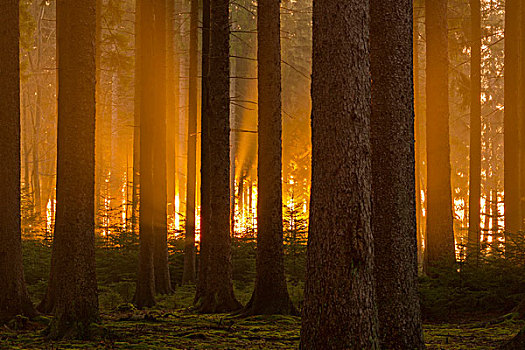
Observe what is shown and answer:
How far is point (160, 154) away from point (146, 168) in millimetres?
671

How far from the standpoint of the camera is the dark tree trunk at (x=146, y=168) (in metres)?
14.5

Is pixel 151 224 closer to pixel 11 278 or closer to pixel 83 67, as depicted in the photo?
pixel 11 278

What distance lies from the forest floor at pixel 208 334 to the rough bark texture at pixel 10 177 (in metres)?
0.45

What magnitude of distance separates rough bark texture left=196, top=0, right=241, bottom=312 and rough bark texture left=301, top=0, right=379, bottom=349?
580cm

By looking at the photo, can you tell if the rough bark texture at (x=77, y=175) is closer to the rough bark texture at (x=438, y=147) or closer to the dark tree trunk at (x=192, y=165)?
the rough bark texture at (x=438, y=147)

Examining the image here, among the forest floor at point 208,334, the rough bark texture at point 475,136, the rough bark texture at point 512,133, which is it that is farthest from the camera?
the rough bark texture at point 475,136

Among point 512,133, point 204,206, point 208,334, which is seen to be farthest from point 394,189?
point 512,133

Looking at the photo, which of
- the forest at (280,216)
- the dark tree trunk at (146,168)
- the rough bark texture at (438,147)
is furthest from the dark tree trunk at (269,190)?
the rough bark texture at (438,147)

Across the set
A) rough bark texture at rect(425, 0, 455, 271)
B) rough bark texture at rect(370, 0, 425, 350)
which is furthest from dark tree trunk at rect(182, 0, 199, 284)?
rough bark texture at rect(370, 0, 425, 350)

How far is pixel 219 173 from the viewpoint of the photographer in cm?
1239

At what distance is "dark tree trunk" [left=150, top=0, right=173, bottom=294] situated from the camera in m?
15.2

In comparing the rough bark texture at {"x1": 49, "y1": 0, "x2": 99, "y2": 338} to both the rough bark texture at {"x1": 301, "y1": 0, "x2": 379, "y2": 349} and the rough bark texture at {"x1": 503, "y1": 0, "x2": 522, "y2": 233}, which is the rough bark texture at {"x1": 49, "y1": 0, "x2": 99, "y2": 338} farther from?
the rough bark texture at {"x1": 503, "y1": 0, "x2": 522, "y2": 233}

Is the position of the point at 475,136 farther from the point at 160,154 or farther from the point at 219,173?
the point at 219,173

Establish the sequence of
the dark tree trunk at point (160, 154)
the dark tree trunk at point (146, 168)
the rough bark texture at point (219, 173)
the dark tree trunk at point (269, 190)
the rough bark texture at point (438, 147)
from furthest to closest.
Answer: the dark tree trunk at point (160, 154), the rough bark texture at point (438, 147), the dark tree trunk at point (146, 168), the rough bark texture at point (219, 173), the dark tree trunk at point (269, 190)
